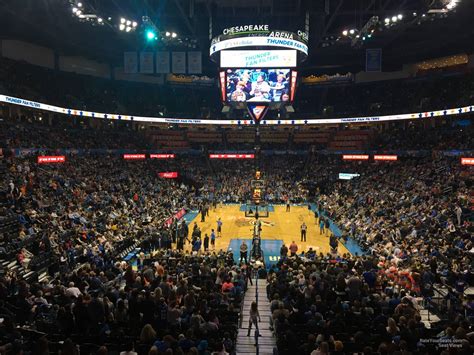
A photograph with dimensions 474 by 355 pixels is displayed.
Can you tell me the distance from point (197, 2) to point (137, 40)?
12.1 m

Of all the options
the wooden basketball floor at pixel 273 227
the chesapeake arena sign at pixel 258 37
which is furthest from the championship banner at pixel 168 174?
the chesapeake arena sign at pixel 258 37

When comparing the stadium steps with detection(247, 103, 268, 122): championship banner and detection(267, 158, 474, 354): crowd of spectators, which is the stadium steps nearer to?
detection(267, 158, 474, 354): crowd of spectators

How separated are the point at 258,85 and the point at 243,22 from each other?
6615 mm

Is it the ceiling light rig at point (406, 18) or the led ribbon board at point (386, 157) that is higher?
the ceiling light rig at point (406, 18)

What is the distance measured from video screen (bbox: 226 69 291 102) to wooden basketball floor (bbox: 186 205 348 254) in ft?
34.5

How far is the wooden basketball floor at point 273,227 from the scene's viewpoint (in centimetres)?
2388

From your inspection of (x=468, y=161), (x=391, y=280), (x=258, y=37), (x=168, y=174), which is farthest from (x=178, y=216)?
(x=468, y=161)

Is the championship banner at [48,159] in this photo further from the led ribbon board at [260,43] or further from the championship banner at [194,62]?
the led ribbon board at [260,43]

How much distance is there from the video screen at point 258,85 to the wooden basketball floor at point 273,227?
34.5 feet

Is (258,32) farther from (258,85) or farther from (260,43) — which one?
(258,85)

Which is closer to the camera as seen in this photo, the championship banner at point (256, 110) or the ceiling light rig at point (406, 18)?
the ceiling light rig at point (406, 18)

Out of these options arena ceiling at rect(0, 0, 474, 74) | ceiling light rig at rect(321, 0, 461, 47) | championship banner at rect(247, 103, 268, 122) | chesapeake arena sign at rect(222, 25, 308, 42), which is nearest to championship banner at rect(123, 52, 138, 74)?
arena ceiling at rect(0, 0, 474, 74)

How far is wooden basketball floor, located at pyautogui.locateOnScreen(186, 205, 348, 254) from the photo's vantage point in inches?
940

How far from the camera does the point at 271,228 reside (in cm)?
2869
